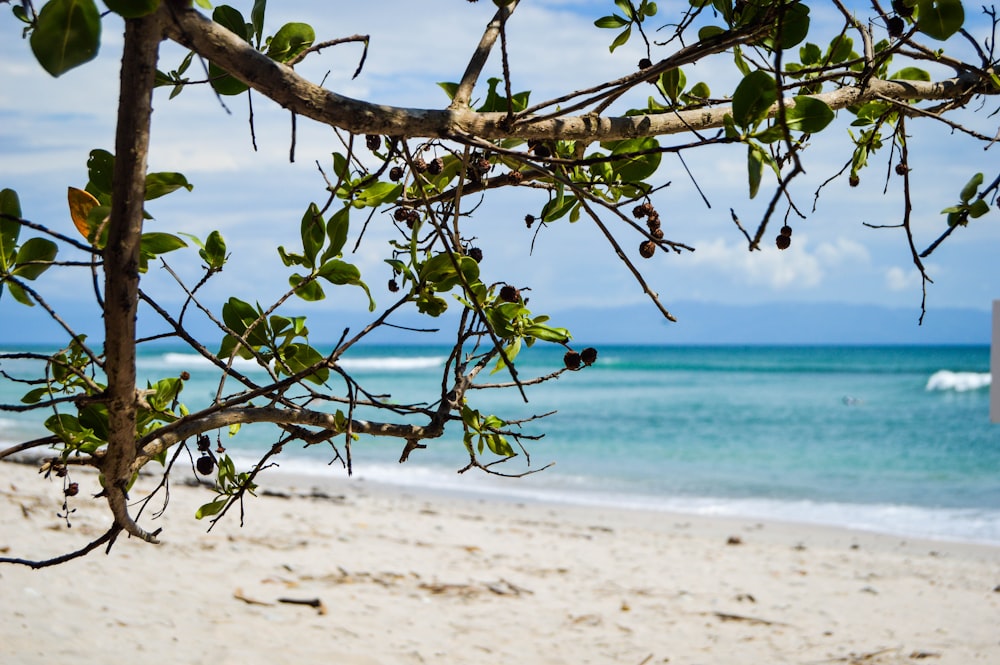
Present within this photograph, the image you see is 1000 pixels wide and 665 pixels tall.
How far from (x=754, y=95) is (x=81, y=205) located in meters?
0.82

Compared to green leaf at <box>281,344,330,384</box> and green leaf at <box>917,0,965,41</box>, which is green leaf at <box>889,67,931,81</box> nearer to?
green leaf at <box>917,0,965,41</box>

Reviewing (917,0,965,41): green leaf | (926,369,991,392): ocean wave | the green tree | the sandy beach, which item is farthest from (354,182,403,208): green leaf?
(926,369,991,392): ocean wave

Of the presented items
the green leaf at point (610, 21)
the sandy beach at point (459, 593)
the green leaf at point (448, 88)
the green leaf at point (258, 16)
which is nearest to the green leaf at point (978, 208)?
the green leaf at point (610, 21)

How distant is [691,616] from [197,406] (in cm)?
1843

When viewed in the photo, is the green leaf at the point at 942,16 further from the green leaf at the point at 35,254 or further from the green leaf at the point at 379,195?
the green leaf at the point at 35,254

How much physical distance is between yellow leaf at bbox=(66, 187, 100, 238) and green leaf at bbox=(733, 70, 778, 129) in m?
0.78

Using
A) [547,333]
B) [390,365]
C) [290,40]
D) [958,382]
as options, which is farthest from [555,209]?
[390,365]

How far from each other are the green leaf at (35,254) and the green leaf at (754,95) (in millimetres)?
918

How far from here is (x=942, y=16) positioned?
1.23 m

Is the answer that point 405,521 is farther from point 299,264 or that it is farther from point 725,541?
point 299,264

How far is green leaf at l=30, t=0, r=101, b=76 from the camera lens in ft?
2.53

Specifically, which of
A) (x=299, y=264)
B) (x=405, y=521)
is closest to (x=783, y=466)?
(x=405, y=521)

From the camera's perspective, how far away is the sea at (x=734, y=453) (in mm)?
9844

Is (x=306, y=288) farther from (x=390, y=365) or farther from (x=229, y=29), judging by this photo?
(x=390, y=365)
